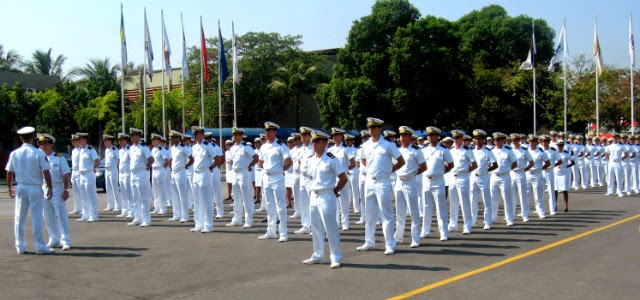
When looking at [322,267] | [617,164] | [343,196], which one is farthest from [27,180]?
[617,164]

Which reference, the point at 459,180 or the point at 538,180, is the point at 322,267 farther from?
the point at 538,180

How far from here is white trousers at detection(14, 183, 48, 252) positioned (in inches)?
406

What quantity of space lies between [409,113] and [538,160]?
29.2 meters

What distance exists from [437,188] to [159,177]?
7.99 meters

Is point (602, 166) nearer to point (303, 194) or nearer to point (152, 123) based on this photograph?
point (303, 194)

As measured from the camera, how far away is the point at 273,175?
11.8 m

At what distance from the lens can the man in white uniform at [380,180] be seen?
981 cm

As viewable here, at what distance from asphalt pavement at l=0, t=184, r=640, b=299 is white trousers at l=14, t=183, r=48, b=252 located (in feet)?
1.26

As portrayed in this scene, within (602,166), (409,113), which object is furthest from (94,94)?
(602,166)

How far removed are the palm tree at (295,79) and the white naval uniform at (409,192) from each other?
129ft

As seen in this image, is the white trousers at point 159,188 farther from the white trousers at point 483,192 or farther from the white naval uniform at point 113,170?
the white trousers at point 483,192

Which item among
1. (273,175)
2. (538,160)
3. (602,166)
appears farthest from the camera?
(602,166)

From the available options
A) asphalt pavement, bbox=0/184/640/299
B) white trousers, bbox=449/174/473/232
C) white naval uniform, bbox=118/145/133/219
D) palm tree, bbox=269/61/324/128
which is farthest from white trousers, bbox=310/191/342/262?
palm tree, bbox=269/61/324/128

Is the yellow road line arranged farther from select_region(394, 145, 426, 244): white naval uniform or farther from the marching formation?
select_region(394, 145, 426, 244): white naval uniform
